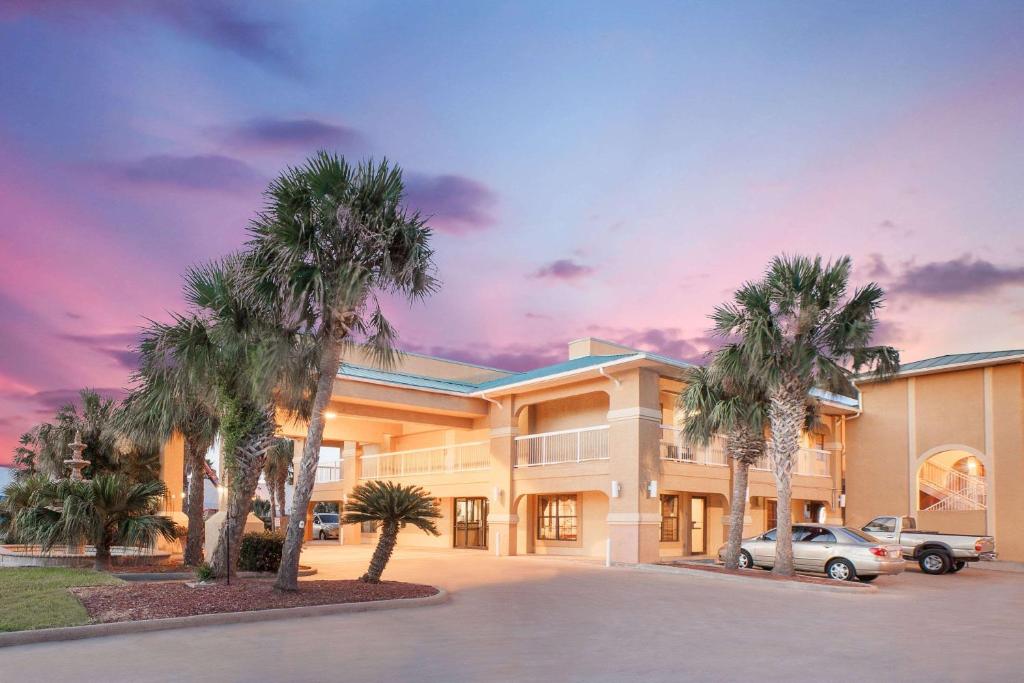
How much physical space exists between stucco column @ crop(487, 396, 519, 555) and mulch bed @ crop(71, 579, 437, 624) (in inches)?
516

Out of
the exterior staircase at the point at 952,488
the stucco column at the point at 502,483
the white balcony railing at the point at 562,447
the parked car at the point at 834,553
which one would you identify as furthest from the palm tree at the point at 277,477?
the exterior staircase at the point at 952,488

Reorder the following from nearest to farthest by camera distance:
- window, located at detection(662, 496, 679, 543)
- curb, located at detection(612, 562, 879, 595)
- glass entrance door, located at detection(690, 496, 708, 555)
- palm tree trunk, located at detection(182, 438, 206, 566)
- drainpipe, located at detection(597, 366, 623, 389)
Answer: curb, located at detection(612, 562, 879, 595) < palm tree trunk, located at detection(182, 438, 206, 566) < drainpipe, located at detection(597, 366, 623, 389) < window, located at detection(662, 496, 679, 543) < glass entrance door, located at detection(690, 496, 708, 555)

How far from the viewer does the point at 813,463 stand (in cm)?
3356

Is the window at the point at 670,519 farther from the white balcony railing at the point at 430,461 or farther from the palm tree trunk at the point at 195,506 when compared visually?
the palm tree trunk at the point at 195,506

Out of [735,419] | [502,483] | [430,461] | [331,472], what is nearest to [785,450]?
[735,419]

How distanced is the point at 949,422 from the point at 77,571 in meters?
28.8

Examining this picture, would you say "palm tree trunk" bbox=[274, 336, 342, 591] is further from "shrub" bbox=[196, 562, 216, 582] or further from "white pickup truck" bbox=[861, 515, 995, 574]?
"white pickup truck" bbox=[861, 515, 995, 574]

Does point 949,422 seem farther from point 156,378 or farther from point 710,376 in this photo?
point 156,378

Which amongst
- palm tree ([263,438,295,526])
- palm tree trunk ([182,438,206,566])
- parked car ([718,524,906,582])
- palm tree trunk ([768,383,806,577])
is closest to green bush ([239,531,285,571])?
palm tree trunk ([182,438,206,566])

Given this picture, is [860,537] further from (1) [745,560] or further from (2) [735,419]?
(2) [735,419]

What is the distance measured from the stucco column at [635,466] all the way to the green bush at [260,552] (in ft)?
33.0

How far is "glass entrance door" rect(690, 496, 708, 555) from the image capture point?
102 feet

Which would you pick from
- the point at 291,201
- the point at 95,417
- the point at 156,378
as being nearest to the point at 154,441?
the point at 156,378

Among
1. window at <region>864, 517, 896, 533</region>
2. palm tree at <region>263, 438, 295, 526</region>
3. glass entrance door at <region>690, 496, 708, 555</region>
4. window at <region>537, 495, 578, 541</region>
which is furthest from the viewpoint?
palm tree at <region>263, 438, 295, 526</region>
